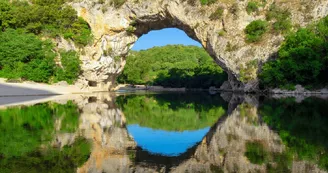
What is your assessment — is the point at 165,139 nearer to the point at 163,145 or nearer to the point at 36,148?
the point at 163,145

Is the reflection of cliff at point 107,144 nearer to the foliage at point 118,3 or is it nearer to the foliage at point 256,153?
the foliage at point 256,153

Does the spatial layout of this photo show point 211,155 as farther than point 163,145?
No

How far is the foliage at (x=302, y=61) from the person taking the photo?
36344mm

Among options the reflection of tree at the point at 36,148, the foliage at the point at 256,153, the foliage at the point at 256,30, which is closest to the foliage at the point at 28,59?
the foliage at the point at 256,30

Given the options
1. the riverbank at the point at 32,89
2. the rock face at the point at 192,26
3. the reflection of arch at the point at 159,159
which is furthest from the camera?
the rock face at the point at 192,26

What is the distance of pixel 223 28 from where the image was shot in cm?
4291

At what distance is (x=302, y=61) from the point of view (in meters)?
37.6

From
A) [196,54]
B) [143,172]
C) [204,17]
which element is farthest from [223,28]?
[196,54]

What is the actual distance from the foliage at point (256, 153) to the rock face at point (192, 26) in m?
32.4

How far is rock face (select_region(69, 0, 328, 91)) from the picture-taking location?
40.9 metres

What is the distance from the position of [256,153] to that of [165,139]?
3427mm

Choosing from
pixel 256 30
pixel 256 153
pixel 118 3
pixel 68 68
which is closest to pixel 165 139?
pixel 256 153

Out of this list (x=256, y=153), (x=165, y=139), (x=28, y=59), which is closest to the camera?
(x=256, y=153)

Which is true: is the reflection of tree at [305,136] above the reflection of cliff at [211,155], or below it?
above
